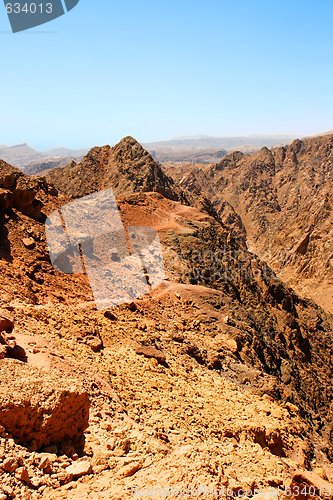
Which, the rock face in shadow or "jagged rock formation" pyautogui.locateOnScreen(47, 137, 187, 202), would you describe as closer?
the rock face in shadow

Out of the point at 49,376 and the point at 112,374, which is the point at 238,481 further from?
the point at 112,374

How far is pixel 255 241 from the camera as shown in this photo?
237 feet

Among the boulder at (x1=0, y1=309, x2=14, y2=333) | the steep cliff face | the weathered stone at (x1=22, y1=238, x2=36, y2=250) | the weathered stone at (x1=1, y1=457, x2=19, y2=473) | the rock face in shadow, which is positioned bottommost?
the steep cliff face

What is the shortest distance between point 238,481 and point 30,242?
36.5 feet

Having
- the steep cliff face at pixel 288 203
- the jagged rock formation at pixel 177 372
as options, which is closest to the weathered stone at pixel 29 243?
the jagged rock formation at pixel 177 372

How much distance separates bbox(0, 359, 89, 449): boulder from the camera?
5.44m

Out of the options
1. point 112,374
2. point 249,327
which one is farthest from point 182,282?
point 112,374

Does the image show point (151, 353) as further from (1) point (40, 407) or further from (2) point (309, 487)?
(1) point (40, 407)

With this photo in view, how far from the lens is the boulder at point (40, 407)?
5441mm

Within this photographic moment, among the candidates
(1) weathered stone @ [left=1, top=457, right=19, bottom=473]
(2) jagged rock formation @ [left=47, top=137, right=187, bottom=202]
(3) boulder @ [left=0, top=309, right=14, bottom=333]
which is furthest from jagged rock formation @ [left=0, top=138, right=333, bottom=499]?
(2) jagged rock formation @ [left=47, top=137, right=187, bottom=202]

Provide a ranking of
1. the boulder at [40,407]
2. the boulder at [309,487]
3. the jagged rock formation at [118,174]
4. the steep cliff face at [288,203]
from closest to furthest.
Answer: the boulder at [40,407], the boulder at [309,487], the jagged rock formation at [118,174], the steep cliff face at [288,203]

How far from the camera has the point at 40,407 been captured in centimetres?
568

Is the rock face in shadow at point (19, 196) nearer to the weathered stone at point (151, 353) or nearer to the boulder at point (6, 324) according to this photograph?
the weathered stone at point (151, 353)

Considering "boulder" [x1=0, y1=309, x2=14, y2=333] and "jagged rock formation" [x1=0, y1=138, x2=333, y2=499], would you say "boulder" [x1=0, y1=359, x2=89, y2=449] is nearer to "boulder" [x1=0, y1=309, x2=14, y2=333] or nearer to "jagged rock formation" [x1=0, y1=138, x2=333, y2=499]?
"jagged rock formation" [x1=0, y1=138, x2=333, y2=499]
